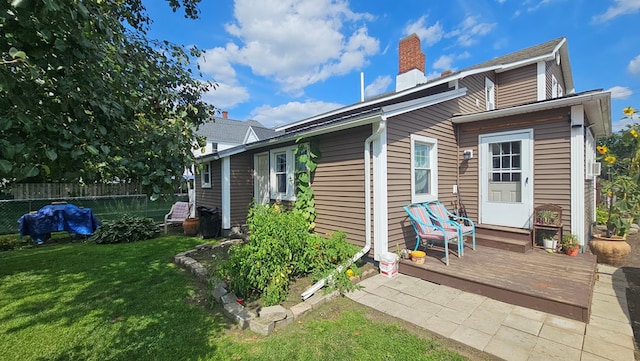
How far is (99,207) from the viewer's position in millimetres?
10688

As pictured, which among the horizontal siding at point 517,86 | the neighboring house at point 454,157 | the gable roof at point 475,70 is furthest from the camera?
the horizontal siding at point 517,86

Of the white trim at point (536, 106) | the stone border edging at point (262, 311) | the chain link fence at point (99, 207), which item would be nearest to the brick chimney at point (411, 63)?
the white trim at point (536, 106)

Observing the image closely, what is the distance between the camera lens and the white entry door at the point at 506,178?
5.70 metres

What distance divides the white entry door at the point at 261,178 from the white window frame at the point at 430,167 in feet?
13.3

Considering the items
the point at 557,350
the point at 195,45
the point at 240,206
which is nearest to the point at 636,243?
the point at 557,350

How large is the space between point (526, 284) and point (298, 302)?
3110mm

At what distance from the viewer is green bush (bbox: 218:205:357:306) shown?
3768mm

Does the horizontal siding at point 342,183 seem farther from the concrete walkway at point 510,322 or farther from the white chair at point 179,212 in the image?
the white chair at point 179,212

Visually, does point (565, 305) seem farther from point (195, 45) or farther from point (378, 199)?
point (195, 45)

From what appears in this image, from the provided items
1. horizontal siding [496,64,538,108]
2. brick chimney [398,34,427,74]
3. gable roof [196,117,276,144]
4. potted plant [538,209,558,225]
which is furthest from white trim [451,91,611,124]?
gable roof [196,117,276,144]

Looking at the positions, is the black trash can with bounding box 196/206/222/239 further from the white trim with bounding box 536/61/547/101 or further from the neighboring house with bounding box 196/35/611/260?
the white trim with bounding box 536/61/547/101

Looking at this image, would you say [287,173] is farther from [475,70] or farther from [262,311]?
[475,70]

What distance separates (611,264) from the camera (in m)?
5.08

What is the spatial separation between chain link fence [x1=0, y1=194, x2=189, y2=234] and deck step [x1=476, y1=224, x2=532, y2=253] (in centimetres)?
811
